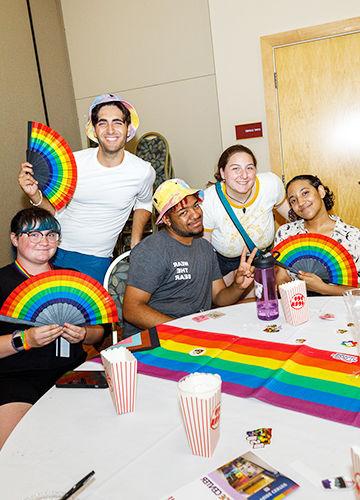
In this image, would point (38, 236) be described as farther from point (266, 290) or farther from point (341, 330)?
point (341, 330)

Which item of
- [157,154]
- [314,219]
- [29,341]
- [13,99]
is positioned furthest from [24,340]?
[13,99]

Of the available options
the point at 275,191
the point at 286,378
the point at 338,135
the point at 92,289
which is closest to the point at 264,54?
the point at 338,135

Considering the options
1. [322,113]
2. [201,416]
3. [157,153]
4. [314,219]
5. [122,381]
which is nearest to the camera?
[201,416]

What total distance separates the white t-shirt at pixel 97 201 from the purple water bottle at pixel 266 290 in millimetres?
1105

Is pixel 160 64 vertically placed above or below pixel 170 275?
above

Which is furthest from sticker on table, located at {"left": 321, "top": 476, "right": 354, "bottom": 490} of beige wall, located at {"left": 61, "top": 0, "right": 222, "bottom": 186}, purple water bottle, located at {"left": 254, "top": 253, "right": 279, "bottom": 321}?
beige wall, located at {"left": 61, "top": 0, "right": 222, "bottom": 186}

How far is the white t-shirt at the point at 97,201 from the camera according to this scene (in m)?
2.48

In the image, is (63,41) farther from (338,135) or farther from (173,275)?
(173,275)

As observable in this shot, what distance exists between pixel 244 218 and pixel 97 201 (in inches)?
31.1

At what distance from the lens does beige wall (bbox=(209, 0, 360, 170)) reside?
390cm

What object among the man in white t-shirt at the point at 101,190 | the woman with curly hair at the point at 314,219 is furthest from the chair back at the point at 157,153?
the woman with curly hair at the point at 314,219

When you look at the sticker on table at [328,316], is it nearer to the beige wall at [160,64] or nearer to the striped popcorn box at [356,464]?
the striped popcorn box at [356,464]

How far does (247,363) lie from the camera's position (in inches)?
52.9

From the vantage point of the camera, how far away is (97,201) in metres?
2.50
